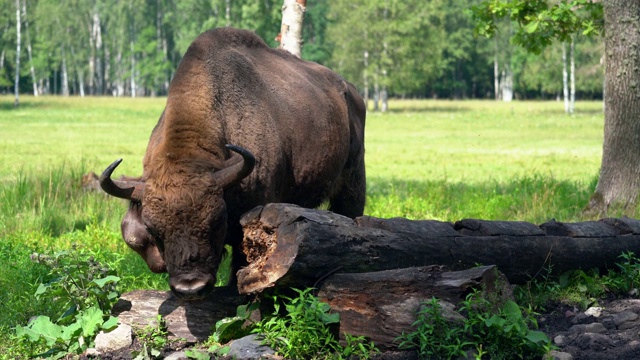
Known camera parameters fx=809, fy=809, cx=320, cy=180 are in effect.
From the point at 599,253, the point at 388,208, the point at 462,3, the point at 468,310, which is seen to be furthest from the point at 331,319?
the point at 462,3

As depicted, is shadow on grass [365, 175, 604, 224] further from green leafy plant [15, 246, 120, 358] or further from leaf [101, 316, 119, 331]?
leaf [101, 316, 119, 331]

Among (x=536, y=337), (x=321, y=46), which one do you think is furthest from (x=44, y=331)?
(x=321, y=46)

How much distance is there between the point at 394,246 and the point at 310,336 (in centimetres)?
92

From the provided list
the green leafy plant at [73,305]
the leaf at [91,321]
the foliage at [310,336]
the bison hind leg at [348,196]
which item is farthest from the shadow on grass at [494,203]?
the leaf at [91,321]

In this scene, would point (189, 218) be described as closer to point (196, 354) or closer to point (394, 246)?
point (196, 354)

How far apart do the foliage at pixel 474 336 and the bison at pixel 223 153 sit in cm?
159

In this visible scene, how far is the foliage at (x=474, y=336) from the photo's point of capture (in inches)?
197

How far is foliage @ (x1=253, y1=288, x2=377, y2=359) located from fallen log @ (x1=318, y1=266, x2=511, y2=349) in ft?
0.29

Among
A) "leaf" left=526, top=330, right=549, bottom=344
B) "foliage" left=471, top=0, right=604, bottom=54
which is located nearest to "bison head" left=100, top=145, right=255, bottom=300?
"leaf" left=526, top=330, right=549, bottom=344

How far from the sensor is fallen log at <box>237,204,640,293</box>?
17.7 feet

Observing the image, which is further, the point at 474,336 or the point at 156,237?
the point at 156,237

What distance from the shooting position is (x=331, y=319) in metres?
5.27

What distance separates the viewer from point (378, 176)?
66.2ft

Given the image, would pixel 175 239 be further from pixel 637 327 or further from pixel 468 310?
pixel 637 327
